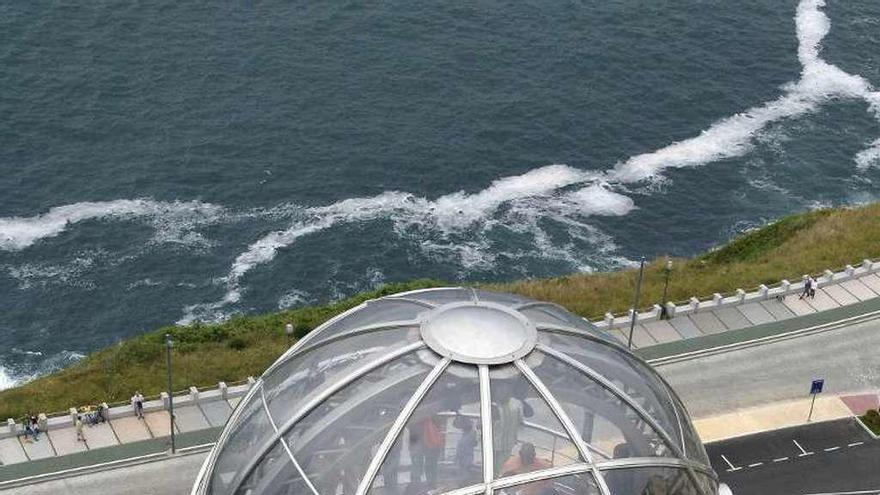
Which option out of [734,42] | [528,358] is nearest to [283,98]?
[734,42]

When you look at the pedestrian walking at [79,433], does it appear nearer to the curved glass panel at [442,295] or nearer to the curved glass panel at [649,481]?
the curved glass panel at [442,295]

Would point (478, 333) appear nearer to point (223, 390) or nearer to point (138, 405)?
point (223, 390)

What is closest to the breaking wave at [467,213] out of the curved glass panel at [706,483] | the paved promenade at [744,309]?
the paved promenade at [744,309]

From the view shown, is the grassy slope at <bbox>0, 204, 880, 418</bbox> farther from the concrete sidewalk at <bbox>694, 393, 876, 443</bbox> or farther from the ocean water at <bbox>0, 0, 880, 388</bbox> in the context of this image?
the ocean water at <bbox>0, 0, 880, 388</bbox>

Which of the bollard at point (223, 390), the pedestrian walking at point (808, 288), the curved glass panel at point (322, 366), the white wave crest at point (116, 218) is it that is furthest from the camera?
the white wave crest at point (116, 218)

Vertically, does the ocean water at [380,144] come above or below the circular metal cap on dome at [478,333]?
above

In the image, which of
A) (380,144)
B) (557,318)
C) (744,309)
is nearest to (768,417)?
(744,309)

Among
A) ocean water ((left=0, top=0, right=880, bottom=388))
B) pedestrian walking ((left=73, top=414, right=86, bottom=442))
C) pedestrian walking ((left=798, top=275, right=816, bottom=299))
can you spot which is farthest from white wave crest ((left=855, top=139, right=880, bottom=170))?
pedestrian walking ((left=73, top=414, right=86, bottom=442))
